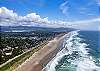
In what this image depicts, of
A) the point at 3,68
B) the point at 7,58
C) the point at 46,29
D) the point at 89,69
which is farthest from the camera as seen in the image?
the point at 46,29

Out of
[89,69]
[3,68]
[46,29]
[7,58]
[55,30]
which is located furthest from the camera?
[55,30]

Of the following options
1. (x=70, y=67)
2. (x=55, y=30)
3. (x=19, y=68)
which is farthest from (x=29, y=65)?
(x=55, y=30)

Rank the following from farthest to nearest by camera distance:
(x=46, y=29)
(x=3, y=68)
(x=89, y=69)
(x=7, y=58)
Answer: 1. (x=46, y=29)
2. (x=7, y=58)
3. (x=89, y=69)
4. (x=3, y=68)

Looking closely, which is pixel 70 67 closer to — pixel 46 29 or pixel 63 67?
pixel 63 67

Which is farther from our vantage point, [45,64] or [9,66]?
[45,64]

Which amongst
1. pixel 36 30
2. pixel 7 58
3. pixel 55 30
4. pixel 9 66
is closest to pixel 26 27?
pixel 36 30

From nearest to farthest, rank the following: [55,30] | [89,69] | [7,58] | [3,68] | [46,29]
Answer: [3,68], [89,69], [7,58], [46,29], [55,30]

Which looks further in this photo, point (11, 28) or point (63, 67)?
point (11, 28)

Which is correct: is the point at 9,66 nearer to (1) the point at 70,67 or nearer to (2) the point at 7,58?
(2) the point at 7,58
